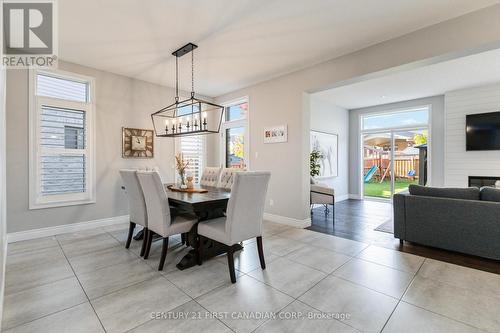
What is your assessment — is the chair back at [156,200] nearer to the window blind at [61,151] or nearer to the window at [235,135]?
the window blind at [61,151]

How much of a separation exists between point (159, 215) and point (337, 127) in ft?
19.4

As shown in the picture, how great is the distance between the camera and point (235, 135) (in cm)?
573

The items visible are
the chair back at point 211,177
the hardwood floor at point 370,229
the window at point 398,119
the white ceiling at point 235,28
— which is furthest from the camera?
the window at point 398,119

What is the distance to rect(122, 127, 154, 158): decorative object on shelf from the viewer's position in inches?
178

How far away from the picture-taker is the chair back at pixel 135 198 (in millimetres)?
2916

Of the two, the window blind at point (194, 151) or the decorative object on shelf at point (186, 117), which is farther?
the window blind at point (194, 151)

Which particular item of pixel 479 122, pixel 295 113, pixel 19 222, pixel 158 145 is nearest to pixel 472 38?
pixel 295 113

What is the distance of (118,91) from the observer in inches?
175

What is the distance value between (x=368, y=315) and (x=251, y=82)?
14.3 feet

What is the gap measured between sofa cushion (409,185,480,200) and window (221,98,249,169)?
3.15 meters

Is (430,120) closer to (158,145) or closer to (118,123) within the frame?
(158,145)

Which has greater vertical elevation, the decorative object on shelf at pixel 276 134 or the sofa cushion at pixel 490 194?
the decorative object on shelf at pixel 276 134

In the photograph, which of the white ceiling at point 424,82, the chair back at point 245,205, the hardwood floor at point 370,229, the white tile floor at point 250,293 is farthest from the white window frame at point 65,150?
the white ceiling at point 424,82

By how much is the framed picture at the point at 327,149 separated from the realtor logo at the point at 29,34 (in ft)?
17.4
